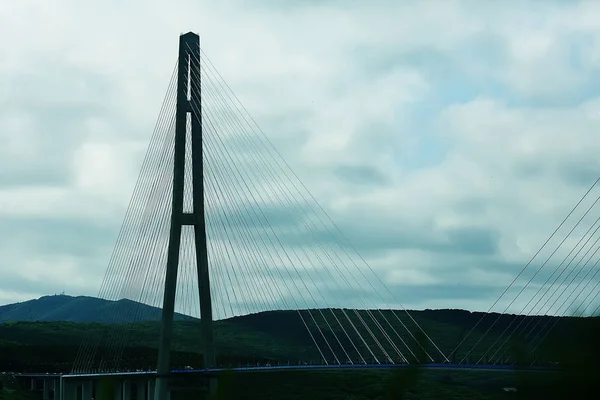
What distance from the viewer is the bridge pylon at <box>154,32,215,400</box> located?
165ft

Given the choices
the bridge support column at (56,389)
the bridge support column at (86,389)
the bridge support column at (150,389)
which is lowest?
the bridge support column at (150,389)

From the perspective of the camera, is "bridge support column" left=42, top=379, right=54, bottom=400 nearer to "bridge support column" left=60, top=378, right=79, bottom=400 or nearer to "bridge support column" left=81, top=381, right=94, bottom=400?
"bridge support column" left=60, top=378, right=79, bottom=400

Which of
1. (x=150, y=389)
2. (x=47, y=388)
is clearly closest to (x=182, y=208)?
(x=150, y=389)

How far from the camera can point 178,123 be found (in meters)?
52.0

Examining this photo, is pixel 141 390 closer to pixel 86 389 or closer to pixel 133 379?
pixel 133 379

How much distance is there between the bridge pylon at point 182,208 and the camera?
165 ft

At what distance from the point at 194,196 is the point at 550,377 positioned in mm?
49505

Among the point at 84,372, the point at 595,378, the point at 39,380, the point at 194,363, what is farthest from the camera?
the point at 194,363

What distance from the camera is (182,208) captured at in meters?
51.2

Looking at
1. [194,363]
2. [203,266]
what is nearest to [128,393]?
[203,266]

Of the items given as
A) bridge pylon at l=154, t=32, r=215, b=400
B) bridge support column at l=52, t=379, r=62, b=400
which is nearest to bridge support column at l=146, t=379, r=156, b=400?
bridge pylon at l=154, t=32, r=215, b=400

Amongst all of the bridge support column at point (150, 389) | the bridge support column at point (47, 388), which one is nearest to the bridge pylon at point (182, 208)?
the bridge support column at point (150, 389)

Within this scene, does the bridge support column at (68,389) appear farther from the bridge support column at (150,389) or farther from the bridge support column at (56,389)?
the bridge support column at (150,389)

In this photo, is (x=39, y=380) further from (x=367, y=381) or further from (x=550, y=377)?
(x=550, y=377)
